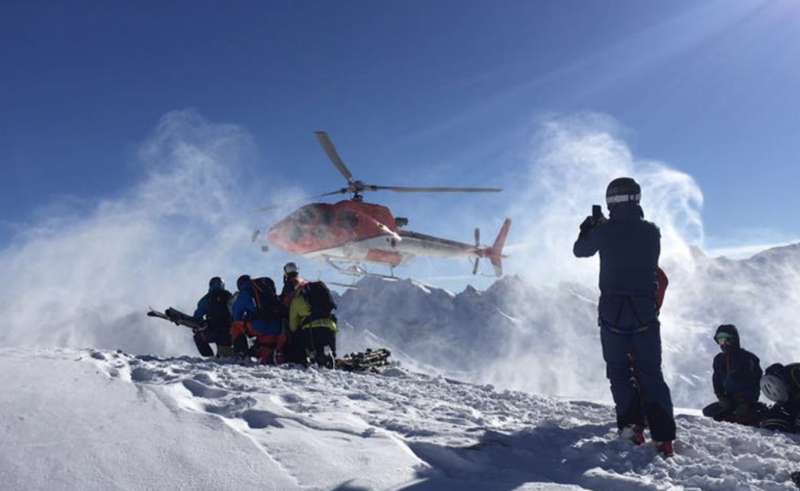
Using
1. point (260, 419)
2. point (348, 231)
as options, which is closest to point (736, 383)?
point (260, 419)

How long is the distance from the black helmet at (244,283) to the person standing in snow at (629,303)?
642 cm

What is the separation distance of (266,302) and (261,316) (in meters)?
0.25

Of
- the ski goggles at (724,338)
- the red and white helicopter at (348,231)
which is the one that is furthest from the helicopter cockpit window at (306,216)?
the ski goggles at (724,338)

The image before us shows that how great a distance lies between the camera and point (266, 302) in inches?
393

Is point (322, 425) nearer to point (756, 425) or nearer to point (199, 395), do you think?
point (199, 395)

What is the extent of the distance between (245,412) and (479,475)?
165 cm

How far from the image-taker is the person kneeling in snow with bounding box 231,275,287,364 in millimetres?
9930

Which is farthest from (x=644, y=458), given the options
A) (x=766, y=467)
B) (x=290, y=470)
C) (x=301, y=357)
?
(x=301, y=357)

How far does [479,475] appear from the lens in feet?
10.6

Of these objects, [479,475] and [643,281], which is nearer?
[479,475]

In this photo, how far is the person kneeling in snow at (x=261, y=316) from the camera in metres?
9.93

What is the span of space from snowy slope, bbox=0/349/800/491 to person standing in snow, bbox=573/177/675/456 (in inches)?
15.8

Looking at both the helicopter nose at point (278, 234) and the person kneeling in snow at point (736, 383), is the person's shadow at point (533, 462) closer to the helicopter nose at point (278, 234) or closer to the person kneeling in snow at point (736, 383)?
the person kneeling in snow at point (736, 383)

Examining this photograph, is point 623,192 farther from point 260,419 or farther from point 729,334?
point 260,419
